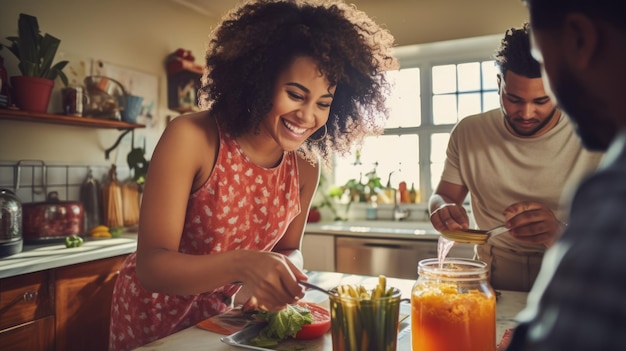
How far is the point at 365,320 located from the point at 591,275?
1.73 ft

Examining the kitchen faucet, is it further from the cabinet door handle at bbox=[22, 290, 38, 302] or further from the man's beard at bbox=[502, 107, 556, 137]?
the cabinet door handle at bbox=[22, 290, 38, 302]

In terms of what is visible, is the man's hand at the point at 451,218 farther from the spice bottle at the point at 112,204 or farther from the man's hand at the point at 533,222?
the spice bottle at the point at 112,204

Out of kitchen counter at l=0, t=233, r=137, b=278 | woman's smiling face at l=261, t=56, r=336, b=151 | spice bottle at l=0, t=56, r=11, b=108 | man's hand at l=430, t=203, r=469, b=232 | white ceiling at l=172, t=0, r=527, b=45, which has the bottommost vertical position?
kitchen counter at l=0, t=233, r=137, b=278

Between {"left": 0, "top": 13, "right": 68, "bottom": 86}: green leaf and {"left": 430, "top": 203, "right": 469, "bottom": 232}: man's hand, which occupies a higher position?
{"left": 0, "top": 13, "right": 68, "bottom": 86}: green leaf

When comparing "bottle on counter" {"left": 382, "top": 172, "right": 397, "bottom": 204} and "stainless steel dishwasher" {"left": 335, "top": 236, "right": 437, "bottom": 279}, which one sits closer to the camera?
"stainless steel dishwasher" {"left": 335, "top": 236, "right": 437, "bottom": 279}

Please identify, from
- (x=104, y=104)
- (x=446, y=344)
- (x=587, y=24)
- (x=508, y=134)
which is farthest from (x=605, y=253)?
(x=104, y=104)

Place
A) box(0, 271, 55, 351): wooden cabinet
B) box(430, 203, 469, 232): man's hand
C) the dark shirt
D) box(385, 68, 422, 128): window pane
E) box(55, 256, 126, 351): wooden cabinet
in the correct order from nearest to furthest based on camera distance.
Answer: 1. the dark shirt
2. box(430, 203, 469, 232): man's hand
3. box(0, 271, 55, 351): wooden cabinet
4. box(55, 256, 126, 351): wooden cabinet
5. box(385, 68, 422, 128): window pane

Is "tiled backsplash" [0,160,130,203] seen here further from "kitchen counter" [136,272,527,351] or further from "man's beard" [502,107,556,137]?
"man's beard" [502,107,556,137]

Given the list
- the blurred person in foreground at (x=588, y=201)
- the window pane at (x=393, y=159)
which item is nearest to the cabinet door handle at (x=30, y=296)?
the blurred person in foreground at (x=588, y=201)

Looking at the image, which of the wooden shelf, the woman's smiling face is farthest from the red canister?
the woman's smiling face

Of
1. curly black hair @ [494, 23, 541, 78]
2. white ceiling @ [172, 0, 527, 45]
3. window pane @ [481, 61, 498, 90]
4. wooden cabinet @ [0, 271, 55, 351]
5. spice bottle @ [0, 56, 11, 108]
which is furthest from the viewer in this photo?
window pane @ [481, 61, 498, 90]

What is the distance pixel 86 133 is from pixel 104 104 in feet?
0.84

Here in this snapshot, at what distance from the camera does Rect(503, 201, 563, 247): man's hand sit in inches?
48.6

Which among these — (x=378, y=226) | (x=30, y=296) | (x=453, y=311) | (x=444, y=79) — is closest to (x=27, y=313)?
(x=30, y=296)
